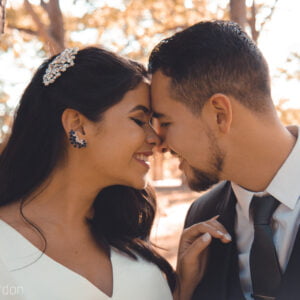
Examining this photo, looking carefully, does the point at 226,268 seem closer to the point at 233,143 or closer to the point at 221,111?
the point at 233,143

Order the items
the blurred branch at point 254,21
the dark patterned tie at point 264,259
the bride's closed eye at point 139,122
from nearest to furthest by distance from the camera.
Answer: the dark patterned tie at point 264,259 → the bride's closed eye at point 139,122 → the blurred branch at point 254,21

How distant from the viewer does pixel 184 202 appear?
1756 cm

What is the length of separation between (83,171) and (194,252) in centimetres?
78

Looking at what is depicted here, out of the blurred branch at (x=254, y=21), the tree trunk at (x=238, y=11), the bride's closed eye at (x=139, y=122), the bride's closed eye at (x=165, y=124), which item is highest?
the bride's closed eye at (x=139, y=122)

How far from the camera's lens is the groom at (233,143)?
2.47m

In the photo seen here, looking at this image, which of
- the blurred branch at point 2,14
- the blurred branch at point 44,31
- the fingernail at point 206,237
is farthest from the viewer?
the blurred branch at point 44,31

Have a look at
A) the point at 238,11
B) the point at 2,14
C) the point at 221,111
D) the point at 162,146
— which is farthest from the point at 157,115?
the point at 238,11

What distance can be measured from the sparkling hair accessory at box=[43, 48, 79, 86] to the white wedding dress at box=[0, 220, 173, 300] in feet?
2.79

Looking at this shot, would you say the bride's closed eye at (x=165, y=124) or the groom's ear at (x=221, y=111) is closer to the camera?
the groom's ear at (x=221, y=111)

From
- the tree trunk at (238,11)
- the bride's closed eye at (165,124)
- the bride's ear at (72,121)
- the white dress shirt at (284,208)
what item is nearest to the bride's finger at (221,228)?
the white dress shirt at (284,208)

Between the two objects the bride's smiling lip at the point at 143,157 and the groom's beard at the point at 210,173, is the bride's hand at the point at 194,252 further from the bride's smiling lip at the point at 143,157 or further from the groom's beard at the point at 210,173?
the bride's smiling lip at the point at 143,157

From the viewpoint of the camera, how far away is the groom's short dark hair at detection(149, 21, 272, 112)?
2654mm

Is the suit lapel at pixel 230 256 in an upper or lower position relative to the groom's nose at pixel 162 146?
lower

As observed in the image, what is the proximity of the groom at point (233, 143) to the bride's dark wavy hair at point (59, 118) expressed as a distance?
0.28m
